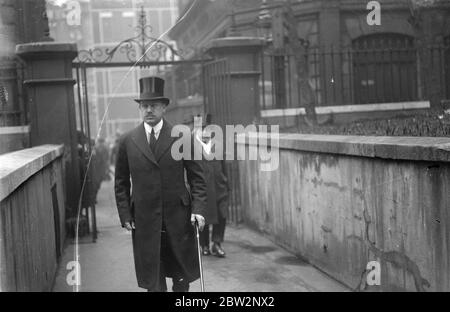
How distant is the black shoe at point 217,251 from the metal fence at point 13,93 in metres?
4.54

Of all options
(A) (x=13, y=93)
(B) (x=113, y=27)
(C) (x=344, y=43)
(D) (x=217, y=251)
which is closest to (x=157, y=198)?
(D) (x=217, y=251)

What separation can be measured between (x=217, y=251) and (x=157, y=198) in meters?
3.47

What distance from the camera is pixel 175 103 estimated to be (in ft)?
80.5

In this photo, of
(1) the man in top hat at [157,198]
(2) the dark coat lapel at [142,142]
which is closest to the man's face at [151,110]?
(1) the man in top hat at [157,198]

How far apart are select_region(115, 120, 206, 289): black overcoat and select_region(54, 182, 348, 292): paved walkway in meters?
1.48

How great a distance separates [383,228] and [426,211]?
2.66ft

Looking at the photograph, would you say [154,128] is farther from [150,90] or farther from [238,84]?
[238,84]

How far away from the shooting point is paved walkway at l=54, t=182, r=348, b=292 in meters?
6.94

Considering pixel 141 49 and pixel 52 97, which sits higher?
pixel 141 49

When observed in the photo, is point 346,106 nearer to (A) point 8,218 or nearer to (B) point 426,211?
(B) point 426,211

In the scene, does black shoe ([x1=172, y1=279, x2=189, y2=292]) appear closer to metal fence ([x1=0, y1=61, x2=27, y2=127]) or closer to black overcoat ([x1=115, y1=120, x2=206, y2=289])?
black overcoat ([x1=115, y1=120, x2=206, y2=289])

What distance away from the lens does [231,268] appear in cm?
795

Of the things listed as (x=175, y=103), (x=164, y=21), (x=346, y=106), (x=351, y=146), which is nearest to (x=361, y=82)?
(x=346, y=106)

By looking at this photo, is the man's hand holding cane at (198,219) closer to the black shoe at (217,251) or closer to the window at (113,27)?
the black shoe at (217,251)
